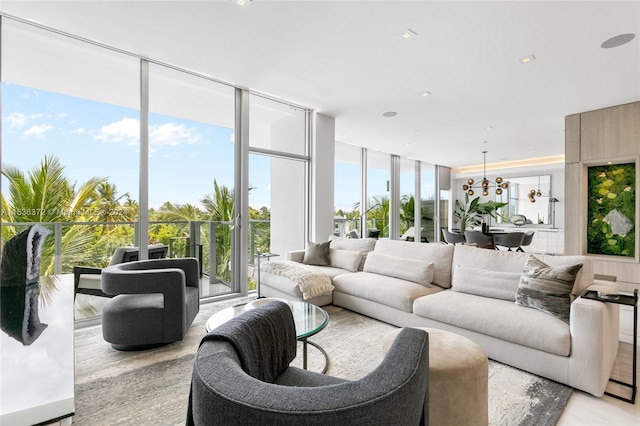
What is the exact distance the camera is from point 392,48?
3229mm

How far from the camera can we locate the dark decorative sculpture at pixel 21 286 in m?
1.40

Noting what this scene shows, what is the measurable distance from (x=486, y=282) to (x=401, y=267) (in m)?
0.91

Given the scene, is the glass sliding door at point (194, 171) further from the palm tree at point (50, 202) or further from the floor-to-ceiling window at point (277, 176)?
the palm tree at point (50, 202)

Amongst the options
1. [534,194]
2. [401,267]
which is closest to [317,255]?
[401,267]

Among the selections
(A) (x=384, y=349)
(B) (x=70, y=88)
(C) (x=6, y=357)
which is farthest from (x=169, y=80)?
(A) (x=384, y=349)

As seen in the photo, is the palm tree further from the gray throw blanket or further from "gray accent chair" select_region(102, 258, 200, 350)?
the gray throw blanket

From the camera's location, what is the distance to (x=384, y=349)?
1.67 meters

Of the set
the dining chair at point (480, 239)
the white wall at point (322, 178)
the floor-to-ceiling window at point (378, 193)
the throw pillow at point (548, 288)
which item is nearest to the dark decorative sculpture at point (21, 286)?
the throw pillow at point (548, 288)

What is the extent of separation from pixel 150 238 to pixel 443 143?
257 inches

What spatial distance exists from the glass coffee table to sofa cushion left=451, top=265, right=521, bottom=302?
1460mm

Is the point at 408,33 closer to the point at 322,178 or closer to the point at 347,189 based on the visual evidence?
the point at 322,178

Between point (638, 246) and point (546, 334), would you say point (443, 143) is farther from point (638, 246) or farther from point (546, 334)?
point (546, 334)

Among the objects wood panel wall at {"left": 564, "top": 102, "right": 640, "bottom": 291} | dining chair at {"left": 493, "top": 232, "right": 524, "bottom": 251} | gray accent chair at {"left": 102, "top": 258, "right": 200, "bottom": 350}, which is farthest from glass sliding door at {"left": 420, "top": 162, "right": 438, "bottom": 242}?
gray accent chair at {"left": 102, "top": 258, "right": 200, "bottom": 350}

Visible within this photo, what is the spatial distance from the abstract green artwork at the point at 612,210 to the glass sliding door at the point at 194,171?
19.2ft
